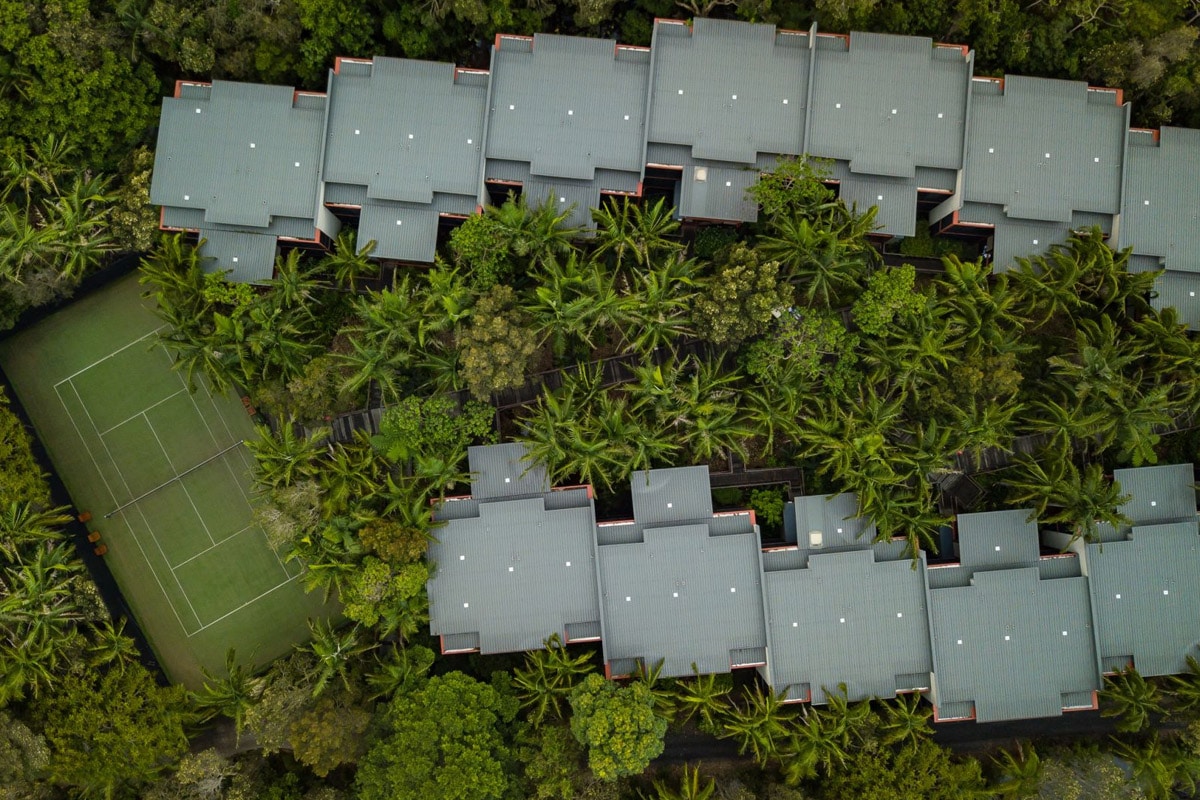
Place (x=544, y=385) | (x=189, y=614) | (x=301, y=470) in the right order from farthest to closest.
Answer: (x=189, y=614) → (x=544, y=385) → (x=301, y=470)

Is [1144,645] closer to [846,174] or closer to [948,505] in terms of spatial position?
[948,505]

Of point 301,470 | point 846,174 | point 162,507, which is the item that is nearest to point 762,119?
point 846,174

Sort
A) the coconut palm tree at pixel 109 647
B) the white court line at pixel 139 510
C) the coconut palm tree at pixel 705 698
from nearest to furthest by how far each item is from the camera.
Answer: the coconut palm tree at pixel 705 698 → the coconut palm tree at pixel 109 647 → the white court line at pixel 139 510

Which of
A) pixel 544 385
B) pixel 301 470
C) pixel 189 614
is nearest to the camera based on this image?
pixel 301 470

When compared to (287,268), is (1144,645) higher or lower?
lower

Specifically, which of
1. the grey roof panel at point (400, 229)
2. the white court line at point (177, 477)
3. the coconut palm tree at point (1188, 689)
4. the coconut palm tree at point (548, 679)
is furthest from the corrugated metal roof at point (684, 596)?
the white court line at point (177, 477)

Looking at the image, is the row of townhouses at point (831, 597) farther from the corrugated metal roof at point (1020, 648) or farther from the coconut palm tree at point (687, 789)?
the coconut palm tree at point (687, 789)

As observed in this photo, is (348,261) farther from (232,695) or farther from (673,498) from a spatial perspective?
(232,695)
